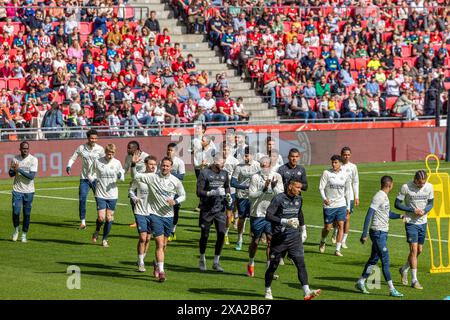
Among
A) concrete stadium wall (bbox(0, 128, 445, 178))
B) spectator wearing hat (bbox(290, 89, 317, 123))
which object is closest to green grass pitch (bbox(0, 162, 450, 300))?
concrete stadium wall (bbox(0, 128, 445, 178))

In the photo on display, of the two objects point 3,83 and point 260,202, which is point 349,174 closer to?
point 260,202

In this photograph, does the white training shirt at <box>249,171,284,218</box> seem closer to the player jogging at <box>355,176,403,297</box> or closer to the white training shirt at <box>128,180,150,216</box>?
the white training shirt at <box>128,180,150,216</box>

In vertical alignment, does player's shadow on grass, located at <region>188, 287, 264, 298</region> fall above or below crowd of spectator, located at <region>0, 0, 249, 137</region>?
below

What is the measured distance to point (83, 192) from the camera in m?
28.1

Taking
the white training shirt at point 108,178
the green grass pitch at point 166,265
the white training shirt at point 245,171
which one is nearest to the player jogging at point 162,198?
the green grass pitch at point 166,265

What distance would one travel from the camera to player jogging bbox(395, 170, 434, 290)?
69.7 feet

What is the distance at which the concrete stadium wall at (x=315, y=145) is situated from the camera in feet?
129

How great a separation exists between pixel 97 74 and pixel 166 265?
66.5 ft

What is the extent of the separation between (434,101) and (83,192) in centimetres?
2488

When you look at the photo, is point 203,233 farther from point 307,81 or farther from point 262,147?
point 307,81

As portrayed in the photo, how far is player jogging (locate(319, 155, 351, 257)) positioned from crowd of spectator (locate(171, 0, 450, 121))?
20.9 metres

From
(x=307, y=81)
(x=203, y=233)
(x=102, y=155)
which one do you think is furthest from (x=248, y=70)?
(x=203, y=233)

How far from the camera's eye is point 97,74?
42.2 metres

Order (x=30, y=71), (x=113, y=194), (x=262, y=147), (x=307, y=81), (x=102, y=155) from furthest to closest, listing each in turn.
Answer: (x=307, y=81)
(x=262, y=147)
(x=30, y=71)
(x=102, y=155)
(x=113, y=194)
